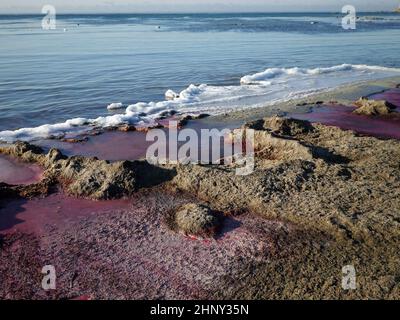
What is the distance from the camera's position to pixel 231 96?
17.2 metres

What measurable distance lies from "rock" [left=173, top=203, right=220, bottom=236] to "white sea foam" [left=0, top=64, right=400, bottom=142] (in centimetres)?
659

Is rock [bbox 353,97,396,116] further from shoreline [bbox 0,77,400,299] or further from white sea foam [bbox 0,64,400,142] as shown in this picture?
shoreline [bbox 0,77,400,299]

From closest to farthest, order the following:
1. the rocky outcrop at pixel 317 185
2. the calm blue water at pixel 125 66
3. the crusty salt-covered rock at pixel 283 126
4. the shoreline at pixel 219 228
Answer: the shoreline at pixel 219 228 → the rocky outcrop at pixel 317 185 → the crusty salt-covered rock at pixel 283 126 → the calm blue water at pixel 125 66

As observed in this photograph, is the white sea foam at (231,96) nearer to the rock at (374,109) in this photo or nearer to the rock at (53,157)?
the rock at (53,157)

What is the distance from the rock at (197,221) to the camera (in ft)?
20.0

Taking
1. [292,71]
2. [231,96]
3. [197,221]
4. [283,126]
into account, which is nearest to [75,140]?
[283,126]

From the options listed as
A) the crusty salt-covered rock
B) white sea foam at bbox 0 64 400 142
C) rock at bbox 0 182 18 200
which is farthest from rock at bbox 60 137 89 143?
the crusty salt-covered rock

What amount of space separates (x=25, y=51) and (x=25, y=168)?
22879 mm

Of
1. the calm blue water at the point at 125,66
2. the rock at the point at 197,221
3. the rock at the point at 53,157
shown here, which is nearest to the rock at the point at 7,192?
the rock at the point at 53,157

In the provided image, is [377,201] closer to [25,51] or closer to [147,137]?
[147,137]

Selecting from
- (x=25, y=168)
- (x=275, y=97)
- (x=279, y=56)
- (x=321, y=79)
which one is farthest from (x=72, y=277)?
(x=279, y=56)

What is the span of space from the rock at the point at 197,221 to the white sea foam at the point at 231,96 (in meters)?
6.59

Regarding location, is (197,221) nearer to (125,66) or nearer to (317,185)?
(317,185)

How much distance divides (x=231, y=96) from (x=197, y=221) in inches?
459
